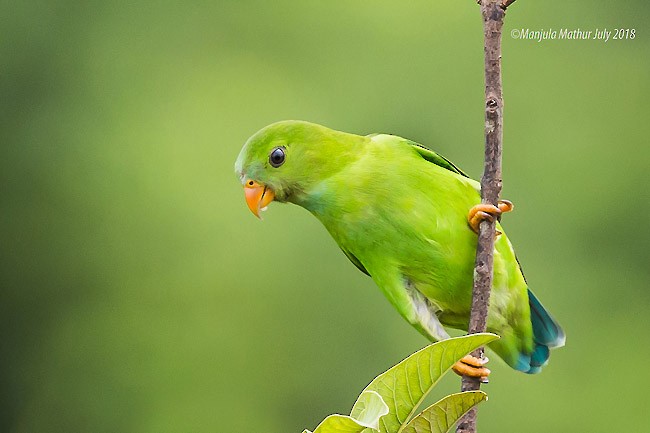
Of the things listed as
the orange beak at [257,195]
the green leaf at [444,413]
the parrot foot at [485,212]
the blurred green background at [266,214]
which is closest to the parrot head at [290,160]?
the orange beak at [257,195]

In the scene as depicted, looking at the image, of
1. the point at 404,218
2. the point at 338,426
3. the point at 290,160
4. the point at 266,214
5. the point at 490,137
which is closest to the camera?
the point at 338,426

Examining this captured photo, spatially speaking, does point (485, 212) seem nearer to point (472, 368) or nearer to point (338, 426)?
point (472, 368)

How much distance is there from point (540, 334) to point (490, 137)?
3.19ft

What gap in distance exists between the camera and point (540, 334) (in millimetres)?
2416

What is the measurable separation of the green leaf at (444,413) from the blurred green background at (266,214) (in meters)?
3.73

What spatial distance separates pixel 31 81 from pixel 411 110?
9.45ft

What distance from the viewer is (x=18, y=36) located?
6805mm

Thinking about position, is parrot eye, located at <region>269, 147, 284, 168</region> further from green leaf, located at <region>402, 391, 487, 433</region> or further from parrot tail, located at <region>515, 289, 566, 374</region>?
green leaf, located at <region>402, 391, 487, 433</region>

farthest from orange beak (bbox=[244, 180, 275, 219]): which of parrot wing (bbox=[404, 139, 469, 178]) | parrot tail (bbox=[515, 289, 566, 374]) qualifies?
parrot tail (bbox=[515, 289, 566, 374])

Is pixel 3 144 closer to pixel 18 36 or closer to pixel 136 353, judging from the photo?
pixel 18 36

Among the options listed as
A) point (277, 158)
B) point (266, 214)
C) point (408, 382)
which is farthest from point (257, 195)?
point (266, 214)

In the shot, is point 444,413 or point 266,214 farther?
point 266,214

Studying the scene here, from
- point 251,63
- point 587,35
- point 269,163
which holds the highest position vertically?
point 587,35

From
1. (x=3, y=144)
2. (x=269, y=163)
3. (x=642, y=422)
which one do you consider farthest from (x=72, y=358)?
(x=269, y=163)
